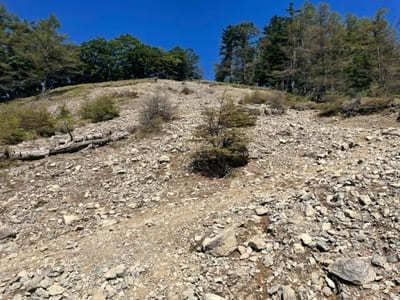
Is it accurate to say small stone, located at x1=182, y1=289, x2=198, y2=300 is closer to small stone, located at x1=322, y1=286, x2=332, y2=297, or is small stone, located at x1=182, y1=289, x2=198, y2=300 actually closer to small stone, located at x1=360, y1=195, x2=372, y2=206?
small stone, located at x1=322, y1=286, x2=332, y2=297

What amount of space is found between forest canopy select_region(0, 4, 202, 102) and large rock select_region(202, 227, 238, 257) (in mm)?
→ 37302

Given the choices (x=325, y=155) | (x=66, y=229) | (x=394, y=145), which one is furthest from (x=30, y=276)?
(x=394, y=145)

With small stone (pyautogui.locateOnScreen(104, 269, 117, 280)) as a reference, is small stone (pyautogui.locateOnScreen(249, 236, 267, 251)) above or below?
above

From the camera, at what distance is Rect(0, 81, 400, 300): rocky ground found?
2619 mm

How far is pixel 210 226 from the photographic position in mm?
3734

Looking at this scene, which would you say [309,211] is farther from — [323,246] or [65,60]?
[65,60]

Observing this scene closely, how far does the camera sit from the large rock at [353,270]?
2316 millimetres

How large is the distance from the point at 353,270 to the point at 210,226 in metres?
2.17

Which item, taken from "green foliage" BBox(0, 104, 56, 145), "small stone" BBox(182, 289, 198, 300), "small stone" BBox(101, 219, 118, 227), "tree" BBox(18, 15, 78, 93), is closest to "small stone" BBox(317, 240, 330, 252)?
"small stone" BBox(182, 289, 198, 300)

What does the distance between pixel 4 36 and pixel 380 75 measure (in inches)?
2302

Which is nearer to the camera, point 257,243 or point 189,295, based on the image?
point 189,295

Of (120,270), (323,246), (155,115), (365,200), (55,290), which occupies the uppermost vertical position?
(155,115)

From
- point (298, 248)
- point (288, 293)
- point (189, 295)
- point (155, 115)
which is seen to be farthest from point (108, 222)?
point (155, 115)

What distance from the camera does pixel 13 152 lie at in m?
7.20
